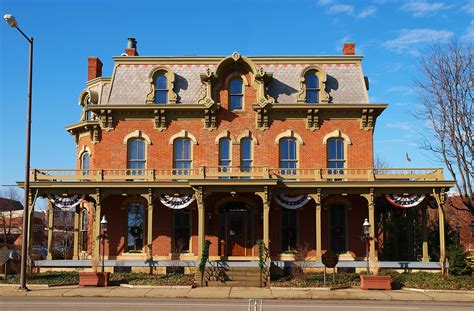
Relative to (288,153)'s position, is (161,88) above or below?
above

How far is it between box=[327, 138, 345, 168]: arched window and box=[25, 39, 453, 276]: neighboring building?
0.17 feet

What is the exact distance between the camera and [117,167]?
28578mm

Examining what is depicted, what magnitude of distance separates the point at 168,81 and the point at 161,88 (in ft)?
1.75

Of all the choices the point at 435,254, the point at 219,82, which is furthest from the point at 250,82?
the point at 435,254

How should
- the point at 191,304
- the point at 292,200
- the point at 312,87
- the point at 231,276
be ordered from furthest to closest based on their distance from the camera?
the point at 312,87
the point at 292,200
the point at 231,276
the point at 191,304

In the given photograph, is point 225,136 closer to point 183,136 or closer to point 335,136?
point 183,136

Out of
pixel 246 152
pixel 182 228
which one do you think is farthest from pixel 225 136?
pixel 182 228

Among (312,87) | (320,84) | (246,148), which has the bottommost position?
(246,148)

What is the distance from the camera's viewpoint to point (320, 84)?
2902cm

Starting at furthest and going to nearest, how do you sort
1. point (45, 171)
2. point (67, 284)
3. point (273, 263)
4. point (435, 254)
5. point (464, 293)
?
point (435, 254) → point (45, 171) → point (273, 263) → point (67, 284) → point (464, 293)

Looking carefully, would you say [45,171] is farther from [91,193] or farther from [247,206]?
[247,206]

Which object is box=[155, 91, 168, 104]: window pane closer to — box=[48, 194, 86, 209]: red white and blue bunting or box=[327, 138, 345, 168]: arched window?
box=[48, 194, 86, 209]: red white and blue bunting

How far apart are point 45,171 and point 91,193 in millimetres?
2578

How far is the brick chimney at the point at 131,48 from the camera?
32.6 metres
